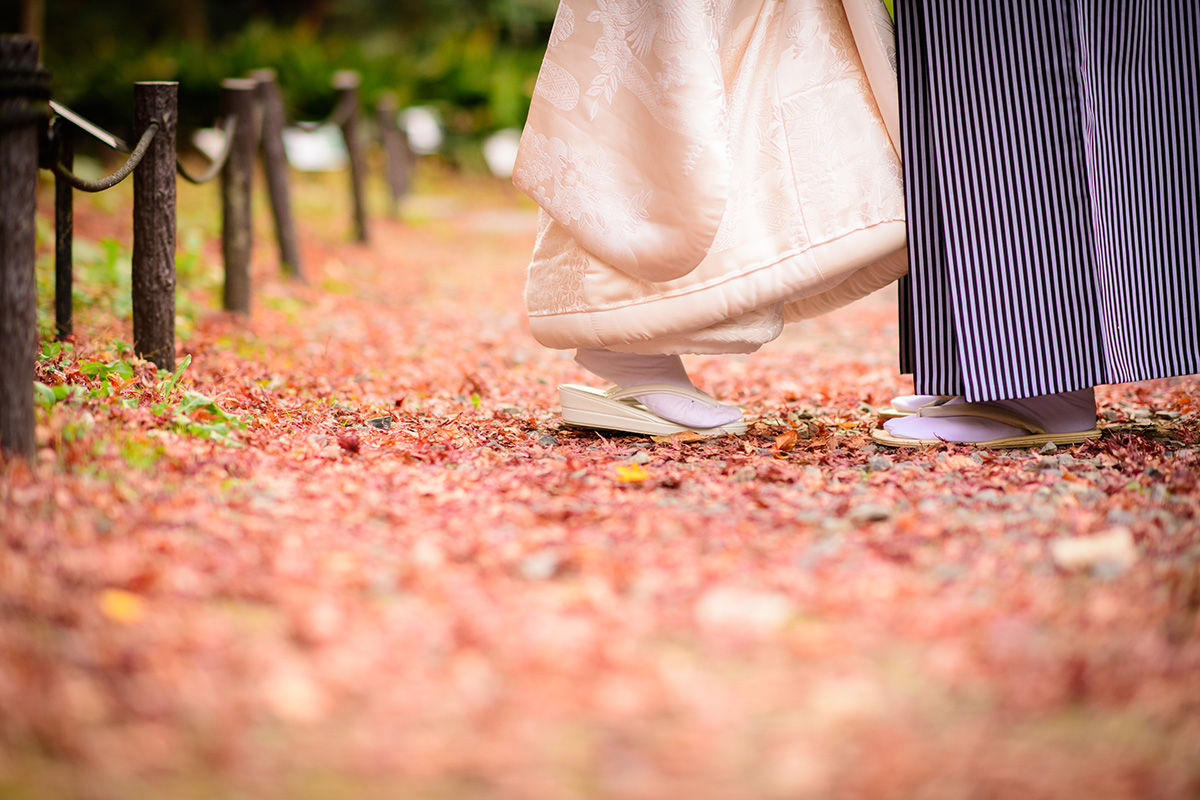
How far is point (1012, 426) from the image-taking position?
2.67 metres

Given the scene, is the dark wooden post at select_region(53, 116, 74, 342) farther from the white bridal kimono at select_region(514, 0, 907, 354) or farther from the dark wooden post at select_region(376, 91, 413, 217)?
the dark wooden post at select_region(376, 91, 413, 217)

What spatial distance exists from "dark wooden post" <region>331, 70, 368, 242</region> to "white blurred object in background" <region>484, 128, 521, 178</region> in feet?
15.2

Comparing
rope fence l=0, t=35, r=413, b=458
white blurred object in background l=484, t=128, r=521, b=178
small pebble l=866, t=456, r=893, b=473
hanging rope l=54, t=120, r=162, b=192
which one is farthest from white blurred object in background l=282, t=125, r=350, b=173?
small pebble l=866, t=456, r=893, b=473

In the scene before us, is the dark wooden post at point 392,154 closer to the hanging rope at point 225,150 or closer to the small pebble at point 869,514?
the hanging rope at point 225,150

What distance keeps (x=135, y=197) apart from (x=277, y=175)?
2.60 m

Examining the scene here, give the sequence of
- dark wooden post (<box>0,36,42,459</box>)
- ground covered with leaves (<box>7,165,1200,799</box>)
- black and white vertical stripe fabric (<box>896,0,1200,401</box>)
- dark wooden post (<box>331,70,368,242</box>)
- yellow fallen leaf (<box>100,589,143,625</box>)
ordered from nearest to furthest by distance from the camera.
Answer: ground covered with leaves (<box>7,165,1200,799</box>)
yellow fallen leaf (<box>100,589,143,625</box>)
dark wooden post (<box>0,36,42,459</box>)
black and white vertical stripe fabric (<box>896,0,1200,401</box>)
dark wooden post (<box>331,70,368,242</box>)

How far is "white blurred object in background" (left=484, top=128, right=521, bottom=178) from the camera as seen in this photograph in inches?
489

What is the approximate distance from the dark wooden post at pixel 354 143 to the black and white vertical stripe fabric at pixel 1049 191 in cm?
563

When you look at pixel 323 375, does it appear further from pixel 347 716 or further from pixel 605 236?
pixel 347 716

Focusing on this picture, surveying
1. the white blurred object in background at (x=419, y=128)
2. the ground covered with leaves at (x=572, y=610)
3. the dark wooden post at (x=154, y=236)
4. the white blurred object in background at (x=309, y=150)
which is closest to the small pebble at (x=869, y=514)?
the ground covered with leaves at (x=572, y=610)

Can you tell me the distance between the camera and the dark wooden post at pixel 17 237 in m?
1.86

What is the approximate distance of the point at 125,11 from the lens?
18453mm

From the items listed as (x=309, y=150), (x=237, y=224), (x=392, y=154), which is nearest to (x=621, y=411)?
(x=237, y=224)

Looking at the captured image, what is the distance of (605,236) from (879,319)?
359 centimetres
